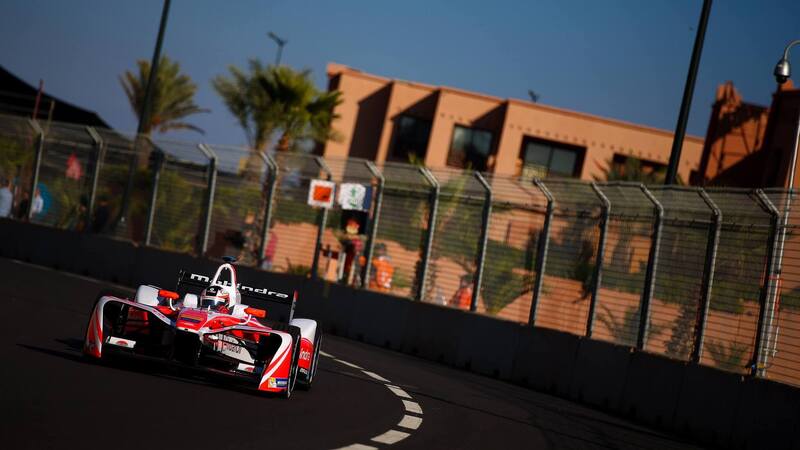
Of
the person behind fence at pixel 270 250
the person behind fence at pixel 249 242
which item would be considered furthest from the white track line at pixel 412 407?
the person behind fence at pixel 249 242

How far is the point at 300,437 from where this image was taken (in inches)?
308

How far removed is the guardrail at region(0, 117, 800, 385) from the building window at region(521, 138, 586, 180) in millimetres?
28442

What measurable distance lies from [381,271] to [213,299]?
1039 cm

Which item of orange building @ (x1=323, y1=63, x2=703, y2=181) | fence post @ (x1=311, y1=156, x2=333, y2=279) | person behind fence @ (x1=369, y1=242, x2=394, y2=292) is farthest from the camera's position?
orange building @ (x1=323, y1=63, x2=703, y2=181)

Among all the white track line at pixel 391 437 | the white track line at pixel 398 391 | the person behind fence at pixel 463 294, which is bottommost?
the white track line at pixel 398 391

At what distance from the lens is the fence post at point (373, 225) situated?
21.3 metres

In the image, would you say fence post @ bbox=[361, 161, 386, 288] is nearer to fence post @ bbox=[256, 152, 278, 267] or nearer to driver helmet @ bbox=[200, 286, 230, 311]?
fence post @ bbox=[256, 152, 278, 267]

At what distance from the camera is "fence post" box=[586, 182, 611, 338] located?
54.3 ft

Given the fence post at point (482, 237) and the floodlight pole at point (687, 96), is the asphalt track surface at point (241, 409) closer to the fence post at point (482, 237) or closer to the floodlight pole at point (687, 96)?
the fence post at point (482, 237)

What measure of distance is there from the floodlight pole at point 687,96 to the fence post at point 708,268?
120 inches

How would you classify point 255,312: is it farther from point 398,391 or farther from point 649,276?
point 649,276

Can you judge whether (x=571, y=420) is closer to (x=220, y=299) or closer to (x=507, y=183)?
(x=220, y=299)

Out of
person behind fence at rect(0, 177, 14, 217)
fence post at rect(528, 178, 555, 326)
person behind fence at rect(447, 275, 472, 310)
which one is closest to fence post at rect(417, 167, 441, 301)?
person behind fence at rect(447, 275, 472, 310)

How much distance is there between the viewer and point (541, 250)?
18.0m
